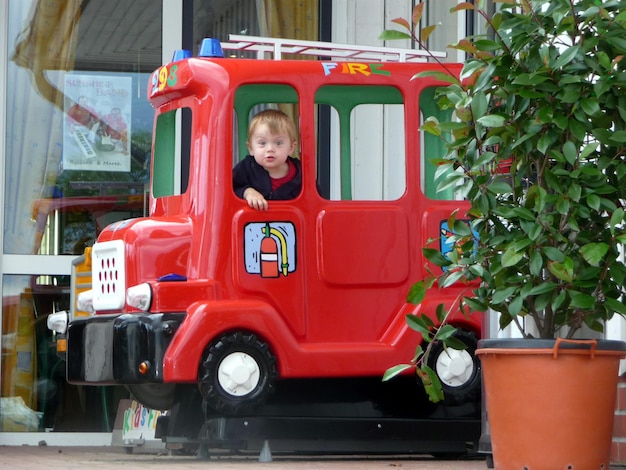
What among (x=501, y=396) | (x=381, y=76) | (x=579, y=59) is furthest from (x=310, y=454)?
(x=579, y=59)

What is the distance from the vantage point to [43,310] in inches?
304

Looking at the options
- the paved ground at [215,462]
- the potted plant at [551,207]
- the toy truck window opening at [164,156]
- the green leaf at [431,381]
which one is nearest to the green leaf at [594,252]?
the potted plant at [551,207]

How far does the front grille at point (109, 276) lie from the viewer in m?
5.46

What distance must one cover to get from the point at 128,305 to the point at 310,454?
119cm

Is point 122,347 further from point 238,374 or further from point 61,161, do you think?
point 61,161

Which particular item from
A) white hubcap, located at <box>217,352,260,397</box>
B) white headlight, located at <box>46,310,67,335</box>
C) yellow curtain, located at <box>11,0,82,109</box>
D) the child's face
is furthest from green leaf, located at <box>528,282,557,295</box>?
yellow curtain, located at <box>11,0,82,109</box>

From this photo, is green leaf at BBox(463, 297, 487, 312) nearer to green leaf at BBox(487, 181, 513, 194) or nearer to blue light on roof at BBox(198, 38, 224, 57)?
green leaf at BBox(487, 181, 513, 194)

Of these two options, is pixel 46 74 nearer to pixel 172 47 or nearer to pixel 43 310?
pixel 172 47

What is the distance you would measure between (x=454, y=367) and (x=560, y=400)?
155cm

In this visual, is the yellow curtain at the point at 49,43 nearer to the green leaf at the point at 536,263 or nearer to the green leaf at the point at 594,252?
the green leaf at the point at 536,263

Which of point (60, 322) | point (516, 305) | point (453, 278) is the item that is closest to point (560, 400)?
point (516, 305)

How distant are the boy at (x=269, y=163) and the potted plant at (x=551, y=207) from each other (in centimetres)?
150

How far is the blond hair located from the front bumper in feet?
3.06

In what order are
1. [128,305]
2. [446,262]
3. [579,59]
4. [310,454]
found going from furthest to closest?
[310,454]
[128,305]
[446,262]
[579,59]
